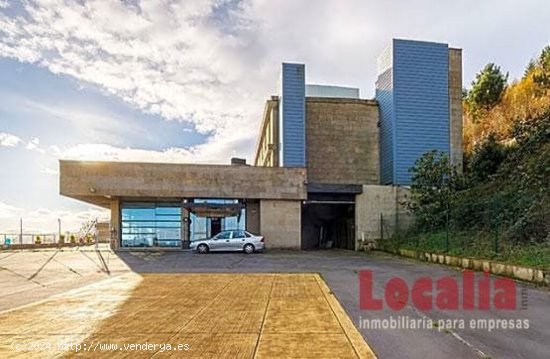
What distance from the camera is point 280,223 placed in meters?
23.8

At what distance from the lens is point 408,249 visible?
60.8 feet

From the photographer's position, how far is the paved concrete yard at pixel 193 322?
4.87 meters

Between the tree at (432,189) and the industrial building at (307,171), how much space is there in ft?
10.0

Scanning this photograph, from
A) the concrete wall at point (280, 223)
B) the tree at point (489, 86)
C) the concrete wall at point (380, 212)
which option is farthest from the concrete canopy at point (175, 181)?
the tree at point (489, 86)

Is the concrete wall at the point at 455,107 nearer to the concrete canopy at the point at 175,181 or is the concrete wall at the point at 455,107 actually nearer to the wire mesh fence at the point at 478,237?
the wire mesh fence at the point at 478,237

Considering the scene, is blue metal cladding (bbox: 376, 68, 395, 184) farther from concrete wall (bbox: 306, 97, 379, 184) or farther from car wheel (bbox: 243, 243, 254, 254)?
car wheel (bbox: 243, 243, 254, 254)

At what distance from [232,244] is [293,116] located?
8224 millimetres

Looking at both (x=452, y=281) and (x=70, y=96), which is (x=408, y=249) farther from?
(x=70, y=96)

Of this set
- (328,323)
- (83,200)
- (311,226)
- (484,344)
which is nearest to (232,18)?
(328,323)

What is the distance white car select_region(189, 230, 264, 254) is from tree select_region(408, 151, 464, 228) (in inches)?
291

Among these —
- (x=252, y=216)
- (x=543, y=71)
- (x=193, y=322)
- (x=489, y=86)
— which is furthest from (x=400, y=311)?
(x=489, y=86)

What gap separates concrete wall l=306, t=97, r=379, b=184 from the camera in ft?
87.2

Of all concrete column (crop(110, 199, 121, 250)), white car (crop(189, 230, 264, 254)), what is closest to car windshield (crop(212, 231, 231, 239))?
white car (crop(189, 230, 264, 254))

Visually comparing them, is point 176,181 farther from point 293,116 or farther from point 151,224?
point 293,116
